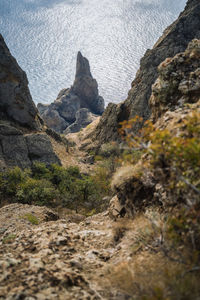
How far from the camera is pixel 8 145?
3800 centimetres

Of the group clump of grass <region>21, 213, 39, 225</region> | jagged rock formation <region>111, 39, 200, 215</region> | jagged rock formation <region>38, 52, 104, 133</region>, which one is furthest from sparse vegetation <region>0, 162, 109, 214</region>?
jagged rock formation <region>38, 52, 104, 133</region>

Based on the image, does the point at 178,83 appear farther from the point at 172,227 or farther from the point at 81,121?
the point at 81,121

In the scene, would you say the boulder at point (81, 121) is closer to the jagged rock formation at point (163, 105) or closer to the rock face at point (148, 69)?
the rock face at point (148, 69)

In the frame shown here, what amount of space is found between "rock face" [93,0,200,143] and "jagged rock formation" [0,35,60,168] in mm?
24019

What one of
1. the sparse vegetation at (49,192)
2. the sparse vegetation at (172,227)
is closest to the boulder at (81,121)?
the sparse vegetation at (49,192)

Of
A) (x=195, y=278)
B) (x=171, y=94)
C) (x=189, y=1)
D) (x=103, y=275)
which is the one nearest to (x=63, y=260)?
(x=103, y=275)

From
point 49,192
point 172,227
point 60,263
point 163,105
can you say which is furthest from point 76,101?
point 172,227

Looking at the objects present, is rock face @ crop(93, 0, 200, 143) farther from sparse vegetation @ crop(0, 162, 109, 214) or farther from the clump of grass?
the clump of grass

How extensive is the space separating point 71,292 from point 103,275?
124 centimetres

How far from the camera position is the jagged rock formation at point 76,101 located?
13738cm

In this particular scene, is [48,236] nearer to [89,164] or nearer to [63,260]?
[63,260]

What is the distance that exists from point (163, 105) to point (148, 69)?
54941 mm

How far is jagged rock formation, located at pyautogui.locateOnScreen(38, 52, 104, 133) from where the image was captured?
5408 inches

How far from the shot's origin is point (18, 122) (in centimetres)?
4594
